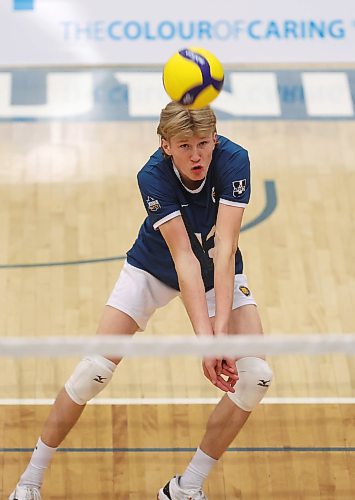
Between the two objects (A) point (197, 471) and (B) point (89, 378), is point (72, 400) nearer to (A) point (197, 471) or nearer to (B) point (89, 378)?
(B) point (89, 378)

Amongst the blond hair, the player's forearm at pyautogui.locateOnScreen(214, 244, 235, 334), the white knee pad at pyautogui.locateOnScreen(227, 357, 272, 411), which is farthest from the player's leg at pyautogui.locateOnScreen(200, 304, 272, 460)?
the blond hair

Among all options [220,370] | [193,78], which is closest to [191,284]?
[220,370]

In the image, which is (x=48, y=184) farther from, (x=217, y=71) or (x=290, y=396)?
(x=217, y=71)

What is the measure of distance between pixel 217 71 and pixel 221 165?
1.65ft

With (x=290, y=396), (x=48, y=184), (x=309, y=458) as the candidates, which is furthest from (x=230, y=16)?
(x=309, y=458)

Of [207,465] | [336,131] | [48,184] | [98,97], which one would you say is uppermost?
[98,97]

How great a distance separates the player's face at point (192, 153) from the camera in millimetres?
5219

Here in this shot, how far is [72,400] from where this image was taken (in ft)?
18.5

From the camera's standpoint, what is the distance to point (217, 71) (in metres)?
5.32

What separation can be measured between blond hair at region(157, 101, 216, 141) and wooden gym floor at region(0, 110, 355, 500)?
2.21 m

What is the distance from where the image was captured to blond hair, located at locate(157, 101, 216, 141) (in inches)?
203

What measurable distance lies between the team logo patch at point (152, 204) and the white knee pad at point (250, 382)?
94 cm

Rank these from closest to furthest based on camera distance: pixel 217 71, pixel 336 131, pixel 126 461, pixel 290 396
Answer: pixel 217 71, pixel 126 461, pixel 290 396, pixel 336 131

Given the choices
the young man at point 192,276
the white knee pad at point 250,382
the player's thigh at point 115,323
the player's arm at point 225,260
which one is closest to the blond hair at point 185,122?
the young man at point 192,276
